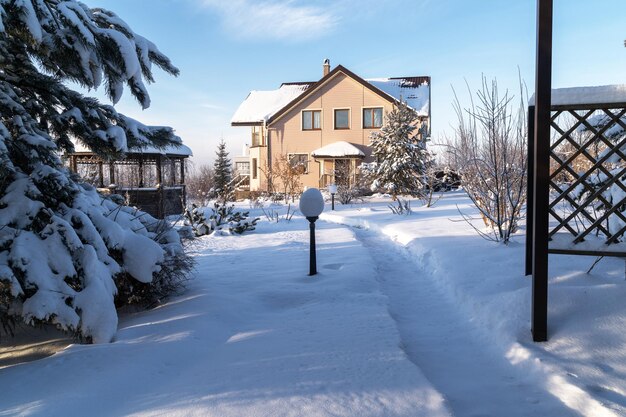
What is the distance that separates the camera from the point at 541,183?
11.0 feet

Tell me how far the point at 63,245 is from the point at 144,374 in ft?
4.79

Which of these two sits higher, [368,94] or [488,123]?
[368,94]

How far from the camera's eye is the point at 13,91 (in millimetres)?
3867

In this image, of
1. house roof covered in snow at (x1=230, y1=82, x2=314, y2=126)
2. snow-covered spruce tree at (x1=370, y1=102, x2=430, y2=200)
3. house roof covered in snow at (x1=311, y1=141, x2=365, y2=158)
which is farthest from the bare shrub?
house roof covered in snow at (x1=230, y1=82, x2=314, y2=126)

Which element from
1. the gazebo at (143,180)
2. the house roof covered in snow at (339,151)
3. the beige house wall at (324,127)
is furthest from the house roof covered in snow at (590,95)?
the beige house wall at (324,127)

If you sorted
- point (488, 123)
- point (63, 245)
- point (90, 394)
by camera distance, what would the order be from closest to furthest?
point (90, 394) → point (63, 245) → point (488, 123)

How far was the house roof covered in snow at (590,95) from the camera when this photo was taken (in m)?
3.47

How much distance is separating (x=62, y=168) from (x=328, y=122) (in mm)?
23750

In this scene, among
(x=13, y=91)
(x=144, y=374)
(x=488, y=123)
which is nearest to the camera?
(x=144, y=374)

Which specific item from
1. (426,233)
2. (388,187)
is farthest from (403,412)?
(388,187)

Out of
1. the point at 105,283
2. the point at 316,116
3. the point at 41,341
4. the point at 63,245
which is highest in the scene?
the point at 316,116

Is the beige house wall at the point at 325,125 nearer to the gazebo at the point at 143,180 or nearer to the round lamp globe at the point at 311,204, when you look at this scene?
the gazebo at the point at 143,180

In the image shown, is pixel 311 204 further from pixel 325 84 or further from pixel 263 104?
pixel 263 104

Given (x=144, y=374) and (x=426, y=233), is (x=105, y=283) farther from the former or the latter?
(x=426, y=233)
